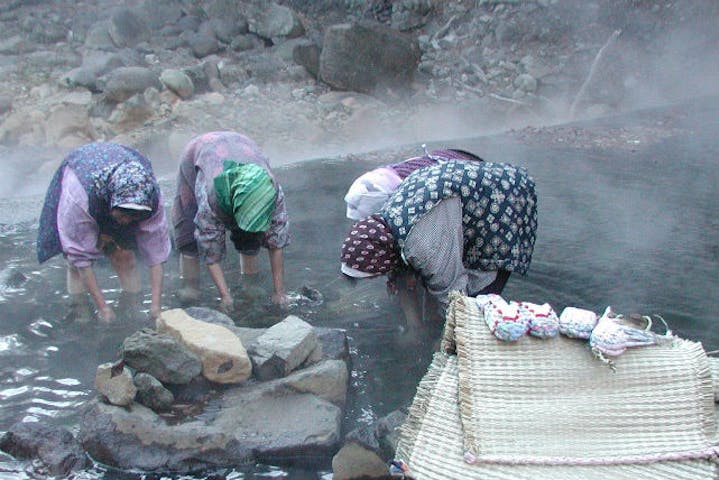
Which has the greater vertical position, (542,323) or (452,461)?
(542,323)

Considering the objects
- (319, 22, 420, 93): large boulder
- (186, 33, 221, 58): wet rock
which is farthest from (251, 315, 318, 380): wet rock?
(186, 33, 221, 58): wet rock

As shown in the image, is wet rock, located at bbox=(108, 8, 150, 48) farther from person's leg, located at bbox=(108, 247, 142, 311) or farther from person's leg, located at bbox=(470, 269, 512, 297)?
person's leg, located at bbox=(470, 269, 512, 297)

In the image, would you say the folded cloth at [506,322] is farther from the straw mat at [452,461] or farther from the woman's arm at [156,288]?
the woman's arm at [156,288]

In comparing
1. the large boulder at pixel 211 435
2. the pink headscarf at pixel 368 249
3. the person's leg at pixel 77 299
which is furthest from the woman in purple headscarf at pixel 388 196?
the person's leg at pixel 77 299

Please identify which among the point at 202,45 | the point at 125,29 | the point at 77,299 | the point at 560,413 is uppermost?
the point at 560,413

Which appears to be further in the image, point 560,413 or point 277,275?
point 277,275

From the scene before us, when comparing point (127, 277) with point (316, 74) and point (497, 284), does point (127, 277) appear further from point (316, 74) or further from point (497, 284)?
point (316, 74)

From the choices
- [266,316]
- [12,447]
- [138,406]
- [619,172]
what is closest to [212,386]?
[138,406]

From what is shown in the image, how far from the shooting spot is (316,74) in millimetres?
15531

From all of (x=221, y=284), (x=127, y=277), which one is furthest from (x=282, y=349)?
(x=127, y=277)

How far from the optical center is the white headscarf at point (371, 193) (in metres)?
4.09

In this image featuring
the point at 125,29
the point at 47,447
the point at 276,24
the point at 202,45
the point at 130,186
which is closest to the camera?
the point at 47,447

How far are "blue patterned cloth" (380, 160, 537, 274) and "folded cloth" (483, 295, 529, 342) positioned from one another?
747 millimetres

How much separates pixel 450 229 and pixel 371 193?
57 centimetres
